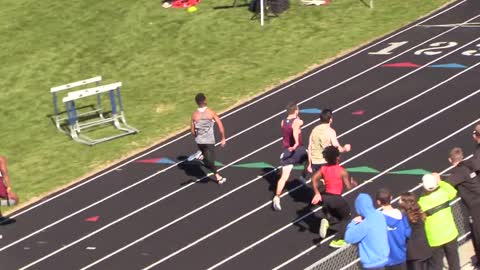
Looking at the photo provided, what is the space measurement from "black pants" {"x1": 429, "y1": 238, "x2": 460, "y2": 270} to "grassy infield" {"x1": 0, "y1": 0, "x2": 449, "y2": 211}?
10.1m

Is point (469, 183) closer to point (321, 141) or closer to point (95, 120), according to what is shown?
point (321, 141)

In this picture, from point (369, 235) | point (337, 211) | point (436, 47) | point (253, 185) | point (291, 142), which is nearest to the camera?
point (369, 235)

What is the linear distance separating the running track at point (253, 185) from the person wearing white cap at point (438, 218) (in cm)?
311

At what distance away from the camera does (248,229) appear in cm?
1648

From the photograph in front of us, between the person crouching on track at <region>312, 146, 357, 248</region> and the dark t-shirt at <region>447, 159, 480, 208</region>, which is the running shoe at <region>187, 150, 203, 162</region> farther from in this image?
the dark t-shirt at <region>447, 159, 480, 208</region>

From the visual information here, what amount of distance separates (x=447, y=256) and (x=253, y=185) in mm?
6576

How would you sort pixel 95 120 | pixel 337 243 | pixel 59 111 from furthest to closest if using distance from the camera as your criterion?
pixel 59 111, pixel 95 120, pixel 337 243

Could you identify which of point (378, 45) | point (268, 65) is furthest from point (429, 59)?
point (268, 65)

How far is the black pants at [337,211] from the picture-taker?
47.0 ft

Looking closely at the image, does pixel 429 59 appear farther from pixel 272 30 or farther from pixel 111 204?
pixel 111 204

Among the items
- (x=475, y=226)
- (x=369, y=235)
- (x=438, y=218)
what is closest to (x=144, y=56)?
(x=475, y=226)

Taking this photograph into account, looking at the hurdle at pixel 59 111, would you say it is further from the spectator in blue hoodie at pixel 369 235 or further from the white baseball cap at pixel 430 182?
the spectator in blue hoodie at pixel 369 235

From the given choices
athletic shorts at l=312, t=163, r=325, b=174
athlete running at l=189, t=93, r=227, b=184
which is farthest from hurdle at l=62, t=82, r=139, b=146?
athletic shorts at l=312, t=163, r=325, b=174

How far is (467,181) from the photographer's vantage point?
1248 centimetres
